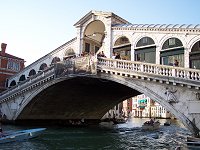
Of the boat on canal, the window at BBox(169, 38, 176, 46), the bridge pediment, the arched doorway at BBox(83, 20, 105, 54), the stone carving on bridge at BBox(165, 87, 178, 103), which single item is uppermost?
the bridge pediment

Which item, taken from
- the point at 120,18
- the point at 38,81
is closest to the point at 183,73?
the point at 120,18

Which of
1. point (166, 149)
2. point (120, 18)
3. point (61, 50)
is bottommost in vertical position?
point (166, 149)

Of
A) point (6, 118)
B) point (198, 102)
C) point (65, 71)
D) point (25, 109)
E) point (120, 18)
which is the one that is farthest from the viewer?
point (6, 118)

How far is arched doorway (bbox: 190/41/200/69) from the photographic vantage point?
17.8m

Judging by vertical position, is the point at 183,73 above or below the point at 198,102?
above

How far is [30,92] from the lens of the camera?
25.7m

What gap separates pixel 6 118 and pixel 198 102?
67.1ft

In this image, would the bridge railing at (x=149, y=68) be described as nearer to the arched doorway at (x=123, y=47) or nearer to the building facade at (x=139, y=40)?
the building facade at (x=139, y=40)

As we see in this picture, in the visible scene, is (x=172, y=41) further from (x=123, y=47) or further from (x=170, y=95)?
(x=170, y=95)

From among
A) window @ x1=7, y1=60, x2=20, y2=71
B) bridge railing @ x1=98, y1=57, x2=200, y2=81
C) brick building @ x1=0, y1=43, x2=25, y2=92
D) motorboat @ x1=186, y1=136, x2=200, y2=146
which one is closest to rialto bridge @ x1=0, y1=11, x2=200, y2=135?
bridge railing @ x1=98, y1=57, x2=200, y2=81

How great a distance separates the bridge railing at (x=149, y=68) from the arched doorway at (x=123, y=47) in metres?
2.75

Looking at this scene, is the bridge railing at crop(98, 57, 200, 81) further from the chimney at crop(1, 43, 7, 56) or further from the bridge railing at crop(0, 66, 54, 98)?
the chimney at crop(1, 43, 7, 56)

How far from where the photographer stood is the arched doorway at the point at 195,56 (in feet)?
58.4

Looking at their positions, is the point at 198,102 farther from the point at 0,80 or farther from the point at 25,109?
the point at 0,80
